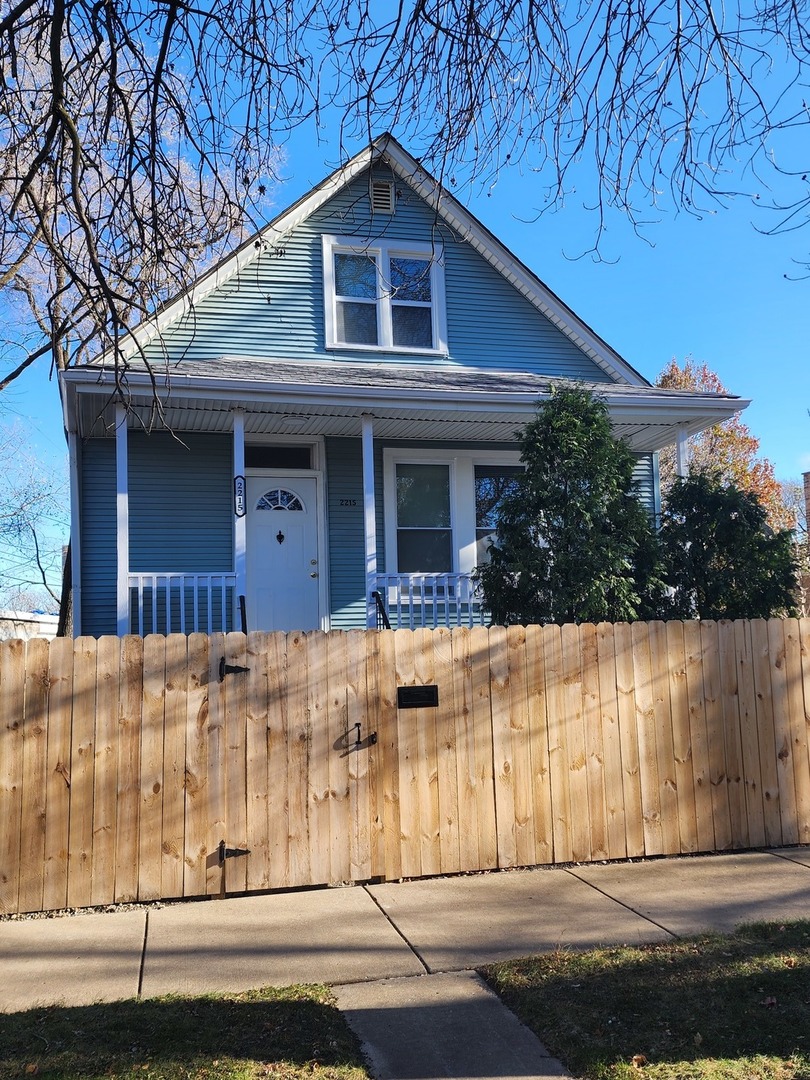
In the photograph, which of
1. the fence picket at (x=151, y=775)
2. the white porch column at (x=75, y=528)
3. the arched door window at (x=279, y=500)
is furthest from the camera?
the arched door window at (x=279, y=500)

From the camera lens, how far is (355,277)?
13.7 meters

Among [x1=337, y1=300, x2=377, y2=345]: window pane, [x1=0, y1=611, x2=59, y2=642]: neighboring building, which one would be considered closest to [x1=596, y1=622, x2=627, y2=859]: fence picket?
[x1=337, y1=300, x2=377, y2=345]: window pane

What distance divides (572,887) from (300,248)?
9.90 metres

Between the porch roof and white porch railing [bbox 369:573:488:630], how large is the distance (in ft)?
6.75

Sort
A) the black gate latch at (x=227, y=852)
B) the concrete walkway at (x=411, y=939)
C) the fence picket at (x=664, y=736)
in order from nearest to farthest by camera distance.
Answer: the concrete walkway at (x=411, y=939) < the black gate latch at (x=227, y=852) < the fence picket at (x=664, y=736)

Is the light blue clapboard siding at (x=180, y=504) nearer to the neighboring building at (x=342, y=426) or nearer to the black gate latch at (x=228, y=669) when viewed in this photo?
the neighboring building at (x=342, y=426)

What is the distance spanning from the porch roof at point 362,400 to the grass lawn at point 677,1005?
6200mm

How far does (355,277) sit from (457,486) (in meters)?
3.38

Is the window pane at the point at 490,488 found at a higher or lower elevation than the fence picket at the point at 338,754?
higher

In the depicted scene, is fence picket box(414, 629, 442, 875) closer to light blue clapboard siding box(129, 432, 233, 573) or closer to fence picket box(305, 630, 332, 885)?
fence picket box(305, 630, 332, 885)

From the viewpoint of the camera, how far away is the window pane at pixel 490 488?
13.5 m

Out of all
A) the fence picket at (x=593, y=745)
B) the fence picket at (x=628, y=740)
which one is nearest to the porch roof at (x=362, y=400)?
the fence picket at (x=628, y=740)

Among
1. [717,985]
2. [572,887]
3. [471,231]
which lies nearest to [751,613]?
[572,887]

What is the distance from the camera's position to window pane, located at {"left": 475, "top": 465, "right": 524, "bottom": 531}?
44.4 ft
